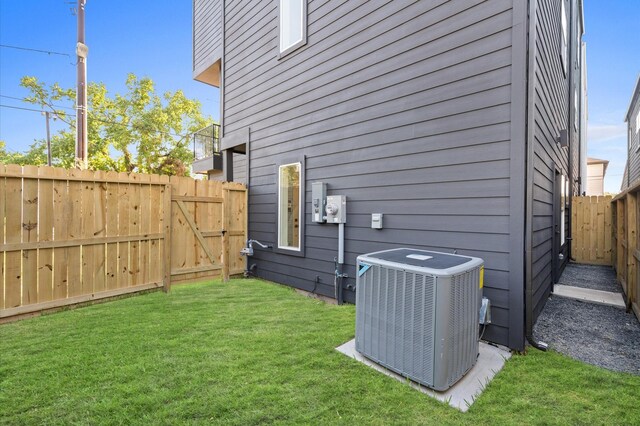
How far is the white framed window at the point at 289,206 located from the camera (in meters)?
5.21

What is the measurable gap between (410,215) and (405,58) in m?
1.84

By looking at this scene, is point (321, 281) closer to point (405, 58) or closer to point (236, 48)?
point (405, 58)

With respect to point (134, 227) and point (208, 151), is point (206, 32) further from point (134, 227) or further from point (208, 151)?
point (134, 227)

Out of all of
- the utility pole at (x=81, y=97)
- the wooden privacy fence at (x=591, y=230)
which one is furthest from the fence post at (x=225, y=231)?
the wooden privacy fence at (x=591, y=230)

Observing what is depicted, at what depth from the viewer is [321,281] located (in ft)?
15.3

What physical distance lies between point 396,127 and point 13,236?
4635mm

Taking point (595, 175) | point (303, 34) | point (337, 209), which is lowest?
point (337, 209)

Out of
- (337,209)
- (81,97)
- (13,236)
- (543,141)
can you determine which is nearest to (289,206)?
(337,209)

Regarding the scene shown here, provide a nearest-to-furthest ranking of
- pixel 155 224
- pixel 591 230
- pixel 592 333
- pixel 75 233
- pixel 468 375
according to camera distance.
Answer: pixel 468 375
pixel 592 333
pixel 75 233
pixel 155 224
pixel 591 230

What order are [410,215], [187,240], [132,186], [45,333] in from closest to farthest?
1. [45,333]
2. [410,215]
3. [132,186]
4. [187,240]

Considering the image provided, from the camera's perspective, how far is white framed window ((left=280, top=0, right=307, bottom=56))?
5066 mm

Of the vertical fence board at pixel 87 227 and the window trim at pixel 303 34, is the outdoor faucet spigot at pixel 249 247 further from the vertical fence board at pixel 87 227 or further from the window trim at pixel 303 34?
the window trim at pixel 303 34

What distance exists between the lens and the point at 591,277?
5.96m

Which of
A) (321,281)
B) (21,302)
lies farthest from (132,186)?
(321,281)
